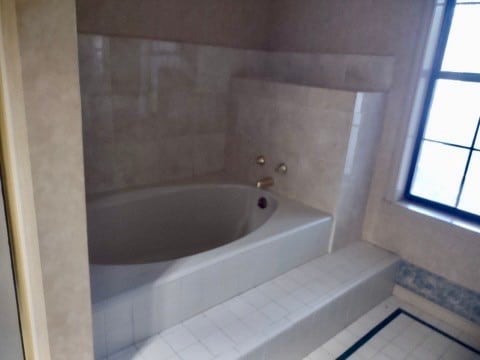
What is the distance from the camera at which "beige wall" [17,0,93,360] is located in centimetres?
79

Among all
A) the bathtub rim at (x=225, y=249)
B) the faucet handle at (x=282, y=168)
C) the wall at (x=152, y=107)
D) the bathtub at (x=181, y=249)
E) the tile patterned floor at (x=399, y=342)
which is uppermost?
the wall at (x=152, y=107)

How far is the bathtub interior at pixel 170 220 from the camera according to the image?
218cm

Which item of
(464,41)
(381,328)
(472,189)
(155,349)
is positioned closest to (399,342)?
(381,328)

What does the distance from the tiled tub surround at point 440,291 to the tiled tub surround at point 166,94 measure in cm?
107

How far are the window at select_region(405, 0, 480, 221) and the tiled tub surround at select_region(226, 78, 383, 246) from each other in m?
0.31

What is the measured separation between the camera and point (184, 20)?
237 centimetres

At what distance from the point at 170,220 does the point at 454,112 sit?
188cm

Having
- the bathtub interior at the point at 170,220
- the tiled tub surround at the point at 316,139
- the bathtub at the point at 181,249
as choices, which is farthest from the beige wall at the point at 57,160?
the tiled tub surround at the point at 316,139

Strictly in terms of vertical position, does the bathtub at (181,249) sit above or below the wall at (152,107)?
below

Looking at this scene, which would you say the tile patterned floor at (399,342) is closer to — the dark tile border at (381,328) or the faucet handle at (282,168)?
the dark tile border at (381,328)

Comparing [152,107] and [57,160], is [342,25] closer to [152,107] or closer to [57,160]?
[152,107]

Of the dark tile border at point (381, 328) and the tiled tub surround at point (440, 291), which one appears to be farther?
the tiled tub surround at point (440, 291)

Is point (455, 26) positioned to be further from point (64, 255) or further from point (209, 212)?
point (64, 255)

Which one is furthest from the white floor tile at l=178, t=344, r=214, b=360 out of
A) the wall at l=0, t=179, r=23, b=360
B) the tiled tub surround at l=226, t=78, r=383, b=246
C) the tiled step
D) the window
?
the window
